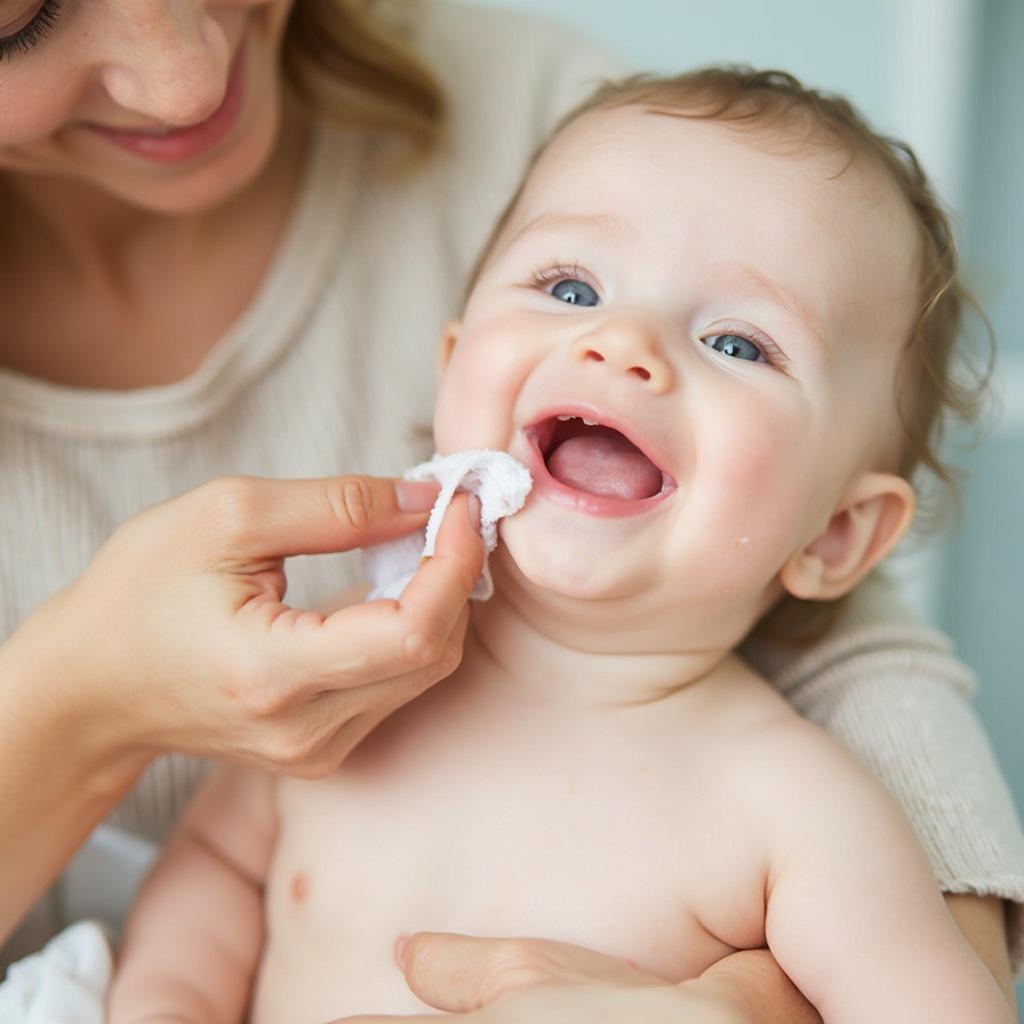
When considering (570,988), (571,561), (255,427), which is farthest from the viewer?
(255,427)

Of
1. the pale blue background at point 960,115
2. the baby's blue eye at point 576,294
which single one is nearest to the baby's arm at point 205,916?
the baby's blue eye at point 576,294

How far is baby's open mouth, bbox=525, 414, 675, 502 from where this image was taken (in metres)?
1.08

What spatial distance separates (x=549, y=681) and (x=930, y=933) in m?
0.38

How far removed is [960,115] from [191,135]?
169cm

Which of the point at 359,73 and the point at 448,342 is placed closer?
the point at 448,342

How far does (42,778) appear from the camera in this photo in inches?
44.4

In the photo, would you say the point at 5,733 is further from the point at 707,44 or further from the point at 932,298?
the point at 707,44

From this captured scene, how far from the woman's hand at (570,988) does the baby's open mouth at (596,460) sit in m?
0.36

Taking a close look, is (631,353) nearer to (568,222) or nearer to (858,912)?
(568,222)

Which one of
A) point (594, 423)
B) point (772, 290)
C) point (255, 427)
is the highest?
point (772, 290)

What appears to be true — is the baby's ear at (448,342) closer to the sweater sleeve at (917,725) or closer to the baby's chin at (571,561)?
the baby's chin at (571,561)

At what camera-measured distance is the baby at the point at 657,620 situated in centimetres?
104

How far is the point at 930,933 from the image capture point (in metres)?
1.00

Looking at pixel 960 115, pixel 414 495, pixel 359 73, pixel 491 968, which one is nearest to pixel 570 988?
pixel 491 968
